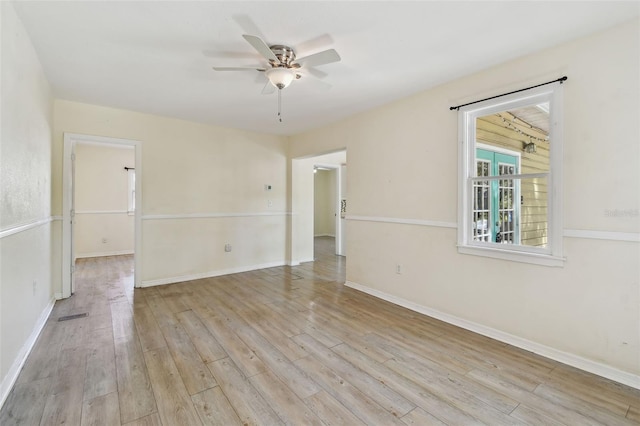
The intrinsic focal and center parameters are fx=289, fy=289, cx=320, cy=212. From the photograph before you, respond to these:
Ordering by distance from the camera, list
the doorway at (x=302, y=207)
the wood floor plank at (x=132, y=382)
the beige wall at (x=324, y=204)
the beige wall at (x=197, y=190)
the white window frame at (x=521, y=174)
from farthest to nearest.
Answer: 1. the beige wall at (x=324, y=204)
2. the doorway at (x=302, y=207)
3. the beige wall at (x=197, y=190)
4. the white window frame at (x=521, y=174)
5. the wood floor plank at (x=132, y=382)

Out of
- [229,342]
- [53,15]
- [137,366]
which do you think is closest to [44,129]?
[53,15]

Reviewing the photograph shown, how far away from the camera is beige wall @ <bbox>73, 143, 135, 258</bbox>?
631 centimetres

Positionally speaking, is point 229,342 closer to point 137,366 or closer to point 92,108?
point 137,366

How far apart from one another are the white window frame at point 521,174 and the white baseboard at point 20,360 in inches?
145

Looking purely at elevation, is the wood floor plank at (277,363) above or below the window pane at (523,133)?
below

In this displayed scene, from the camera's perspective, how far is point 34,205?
2.63 meters

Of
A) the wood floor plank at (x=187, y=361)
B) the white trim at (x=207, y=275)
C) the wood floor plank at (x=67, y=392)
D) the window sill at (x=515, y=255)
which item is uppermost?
the window sill at (x=515, y=255)

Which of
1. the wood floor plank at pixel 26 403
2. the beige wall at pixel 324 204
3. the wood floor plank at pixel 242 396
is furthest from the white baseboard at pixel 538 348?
the beige wall at pixel 324 204

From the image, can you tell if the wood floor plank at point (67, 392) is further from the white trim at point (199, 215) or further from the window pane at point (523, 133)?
the window pane at point (523, 133)

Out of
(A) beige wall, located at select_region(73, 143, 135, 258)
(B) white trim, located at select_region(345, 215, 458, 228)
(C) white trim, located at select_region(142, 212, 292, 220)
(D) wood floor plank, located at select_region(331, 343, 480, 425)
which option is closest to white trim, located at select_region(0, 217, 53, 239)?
(C) white trim, located at select_region(142, 212, 292, 220)

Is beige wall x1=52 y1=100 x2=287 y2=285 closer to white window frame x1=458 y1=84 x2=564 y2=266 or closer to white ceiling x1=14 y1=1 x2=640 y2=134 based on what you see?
white ceiling x1=14 y1=1 x2=640 y2=134

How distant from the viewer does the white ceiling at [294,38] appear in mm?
1899

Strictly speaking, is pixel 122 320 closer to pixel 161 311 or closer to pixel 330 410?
pixel 161 311

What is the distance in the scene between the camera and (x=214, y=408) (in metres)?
1.77
